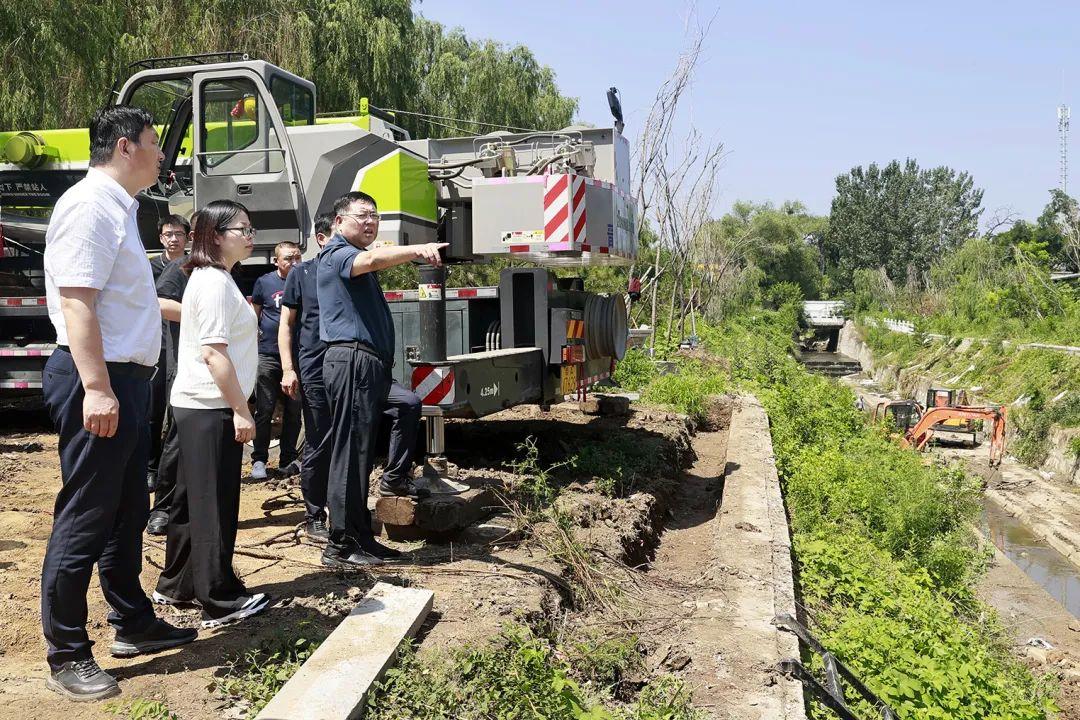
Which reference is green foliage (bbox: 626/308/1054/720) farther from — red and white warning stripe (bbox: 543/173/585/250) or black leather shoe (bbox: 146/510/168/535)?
black leather shoe (bbox: 146/510/168/535)

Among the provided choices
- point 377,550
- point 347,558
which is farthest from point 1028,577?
point 347,558

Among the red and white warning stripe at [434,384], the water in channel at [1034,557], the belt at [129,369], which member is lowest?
the water in channel at [1034,557]

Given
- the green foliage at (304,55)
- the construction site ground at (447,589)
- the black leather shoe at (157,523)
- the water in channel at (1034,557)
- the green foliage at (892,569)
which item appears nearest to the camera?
the construction site ground at (447,589)

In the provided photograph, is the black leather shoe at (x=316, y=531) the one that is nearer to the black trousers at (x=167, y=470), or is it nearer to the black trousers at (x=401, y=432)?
the black trousers at (x=401, y=432)

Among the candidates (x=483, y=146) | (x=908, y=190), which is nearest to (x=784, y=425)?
(x=483, y=146)

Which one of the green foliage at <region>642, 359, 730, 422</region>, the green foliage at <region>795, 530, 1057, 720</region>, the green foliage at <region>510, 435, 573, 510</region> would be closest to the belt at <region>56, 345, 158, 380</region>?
the green foliage at <region>510, 435, 573, 510</region>

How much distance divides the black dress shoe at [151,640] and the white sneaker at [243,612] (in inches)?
5.8

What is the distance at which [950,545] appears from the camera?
372 inches

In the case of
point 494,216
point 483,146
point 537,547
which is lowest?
point 537,547

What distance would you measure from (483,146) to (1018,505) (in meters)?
13.6

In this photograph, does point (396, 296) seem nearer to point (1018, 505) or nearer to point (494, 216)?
point (494, 216)

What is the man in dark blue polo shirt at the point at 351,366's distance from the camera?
449 centimetres

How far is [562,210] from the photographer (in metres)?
6.85

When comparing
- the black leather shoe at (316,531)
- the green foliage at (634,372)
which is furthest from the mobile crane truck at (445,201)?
the green foliage at (634,372)
